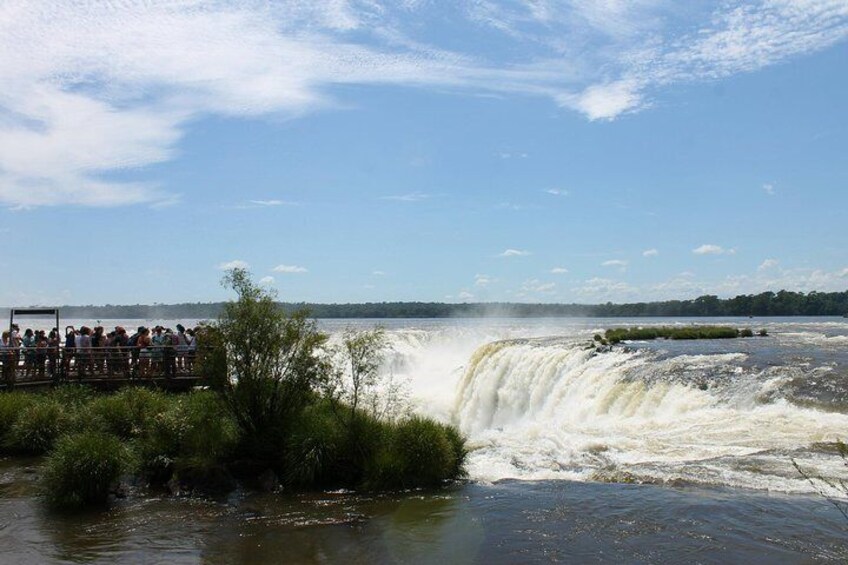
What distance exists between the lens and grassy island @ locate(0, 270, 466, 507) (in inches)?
493

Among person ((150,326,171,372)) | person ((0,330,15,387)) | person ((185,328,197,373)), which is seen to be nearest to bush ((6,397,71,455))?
person ((0,330,15,387))

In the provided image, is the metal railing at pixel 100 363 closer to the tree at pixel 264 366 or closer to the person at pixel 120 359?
the person at pixel 120 359

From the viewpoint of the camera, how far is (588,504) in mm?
10844

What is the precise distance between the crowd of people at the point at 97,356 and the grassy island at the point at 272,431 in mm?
4853

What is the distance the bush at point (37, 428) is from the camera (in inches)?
594

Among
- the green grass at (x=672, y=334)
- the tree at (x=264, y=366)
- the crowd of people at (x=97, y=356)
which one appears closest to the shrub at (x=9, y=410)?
the crowd of people at (x=97, y=356)

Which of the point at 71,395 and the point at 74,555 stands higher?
the point at 71,395

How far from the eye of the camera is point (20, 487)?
12.7 m

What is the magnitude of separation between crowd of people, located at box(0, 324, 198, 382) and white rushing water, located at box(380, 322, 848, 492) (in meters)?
8.63

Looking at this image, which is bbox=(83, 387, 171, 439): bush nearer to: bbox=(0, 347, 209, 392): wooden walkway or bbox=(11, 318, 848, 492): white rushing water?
bbox=(0, 347, 209, 392): wooden walkway

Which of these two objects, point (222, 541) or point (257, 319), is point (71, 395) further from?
point (222, 541)

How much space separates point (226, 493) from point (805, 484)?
9.69 m

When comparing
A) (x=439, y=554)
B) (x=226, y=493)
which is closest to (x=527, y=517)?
(x=439, y=554)

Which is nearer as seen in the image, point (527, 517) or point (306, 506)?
point (527, 517)
